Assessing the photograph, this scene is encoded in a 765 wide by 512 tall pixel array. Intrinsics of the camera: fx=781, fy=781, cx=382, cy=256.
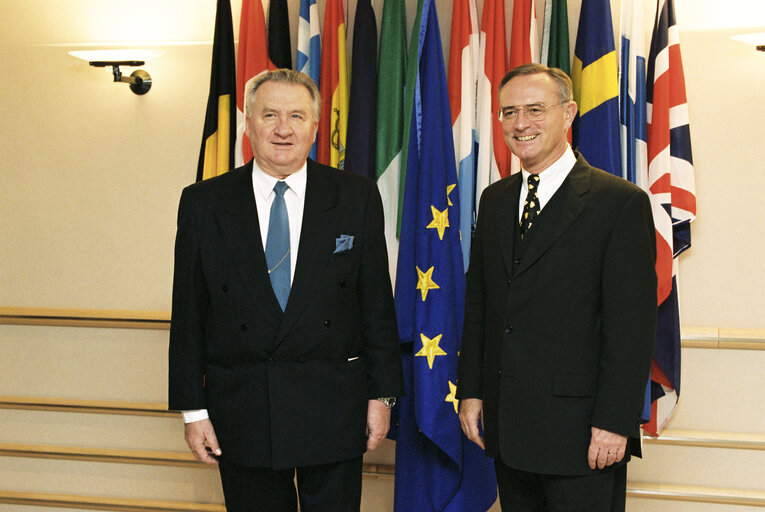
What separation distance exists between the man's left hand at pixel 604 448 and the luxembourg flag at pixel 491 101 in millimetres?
1252

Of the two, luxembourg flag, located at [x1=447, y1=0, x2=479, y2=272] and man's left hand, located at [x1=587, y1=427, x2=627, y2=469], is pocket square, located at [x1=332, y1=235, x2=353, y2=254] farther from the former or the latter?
luxembourg flag, located at [x1=447, y1=0, x2=479, y2=272]

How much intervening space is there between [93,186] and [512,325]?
2272mm

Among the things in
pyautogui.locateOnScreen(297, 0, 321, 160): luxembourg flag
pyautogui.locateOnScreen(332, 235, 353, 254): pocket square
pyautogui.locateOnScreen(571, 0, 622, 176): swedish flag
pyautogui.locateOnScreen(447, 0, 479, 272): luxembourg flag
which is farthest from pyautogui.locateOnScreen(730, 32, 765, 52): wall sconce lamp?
pyautogui.locateOnScreen(332, 235, 353, 254): pocket square

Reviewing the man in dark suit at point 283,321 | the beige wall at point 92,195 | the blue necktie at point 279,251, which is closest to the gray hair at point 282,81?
the man in dark suit at point 283,321

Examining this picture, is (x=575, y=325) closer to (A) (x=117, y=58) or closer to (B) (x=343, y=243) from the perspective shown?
(B) (x=343, y=243)

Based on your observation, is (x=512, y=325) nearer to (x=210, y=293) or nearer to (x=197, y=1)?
(x=210, y=293)

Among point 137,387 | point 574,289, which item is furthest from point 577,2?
point 137,387

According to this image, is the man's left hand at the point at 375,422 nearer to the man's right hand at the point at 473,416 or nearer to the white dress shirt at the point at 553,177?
the man's right hand at the point at 473,416

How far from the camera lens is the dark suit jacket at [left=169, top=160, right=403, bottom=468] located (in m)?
2.03

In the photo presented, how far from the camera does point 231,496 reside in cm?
212

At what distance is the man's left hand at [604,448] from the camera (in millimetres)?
1898

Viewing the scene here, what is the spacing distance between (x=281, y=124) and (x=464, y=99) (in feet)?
3.61

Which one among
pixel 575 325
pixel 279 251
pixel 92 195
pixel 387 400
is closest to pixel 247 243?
pixel 279 251

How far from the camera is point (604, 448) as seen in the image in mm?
1906
